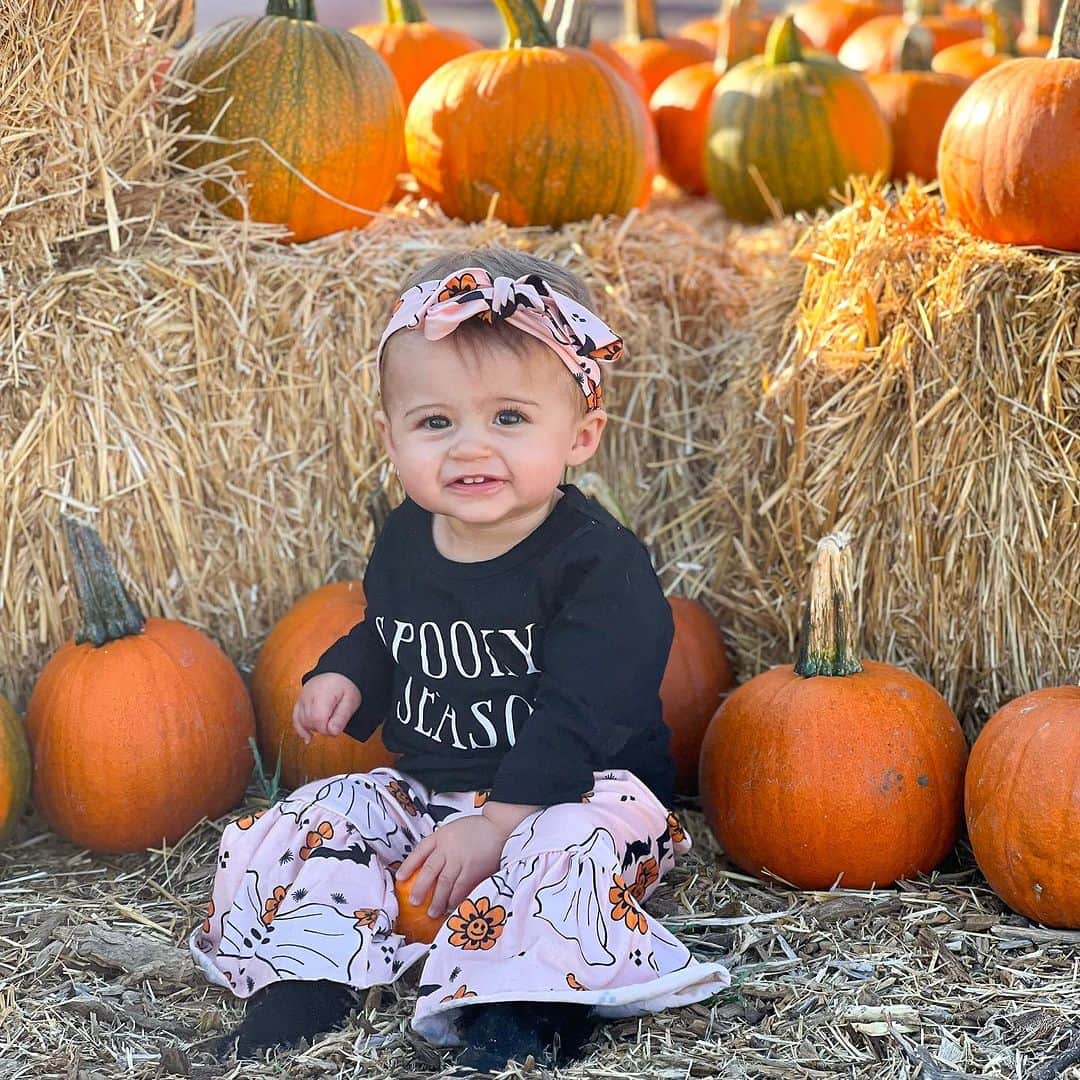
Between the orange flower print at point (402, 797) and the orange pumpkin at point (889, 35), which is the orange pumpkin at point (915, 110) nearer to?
the orange pumpkin at point (889, 35)

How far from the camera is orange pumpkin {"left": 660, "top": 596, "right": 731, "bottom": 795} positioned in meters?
3.13

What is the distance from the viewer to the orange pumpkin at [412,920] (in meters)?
2.32

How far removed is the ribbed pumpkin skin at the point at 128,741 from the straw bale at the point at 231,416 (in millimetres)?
329

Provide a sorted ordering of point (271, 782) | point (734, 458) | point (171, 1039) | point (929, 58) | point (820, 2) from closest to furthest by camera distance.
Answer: point (171, 1039)
point (271, 782)
point (734, 458)
point (929, 58)
point (820, 2)

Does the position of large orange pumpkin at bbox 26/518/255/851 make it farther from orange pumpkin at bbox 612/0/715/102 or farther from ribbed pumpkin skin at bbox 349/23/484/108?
orange pumpkin at bbox 612/0/715/102

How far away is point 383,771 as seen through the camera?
102 inches

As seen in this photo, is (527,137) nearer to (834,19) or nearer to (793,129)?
(793,129)

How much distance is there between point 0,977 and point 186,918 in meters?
0.33

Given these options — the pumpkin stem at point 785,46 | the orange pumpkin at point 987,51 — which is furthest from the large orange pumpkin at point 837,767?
the orange pumpkin at point 987,51

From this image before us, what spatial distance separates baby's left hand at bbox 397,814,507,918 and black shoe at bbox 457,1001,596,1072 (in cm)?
18

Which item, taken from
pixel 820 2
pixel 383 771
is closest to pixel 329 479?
pixel 383 771

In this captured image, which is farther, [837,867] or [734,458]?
[734,458]

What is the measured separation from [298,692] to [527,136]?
1628 millimetres

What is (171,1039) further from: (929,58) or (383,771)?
(929,58)
